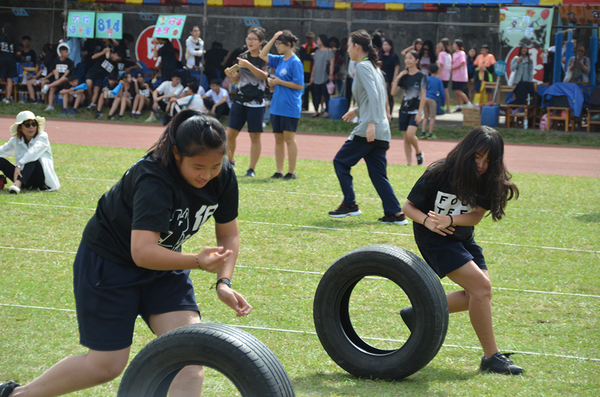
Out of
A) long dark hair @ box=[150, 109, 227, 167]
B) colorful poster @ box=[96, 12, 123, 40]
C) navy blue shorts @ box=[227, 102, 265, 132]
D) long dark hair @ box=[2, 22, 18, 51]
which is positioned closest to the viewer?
long dark hair @ box=[150, 109, 227, 167]

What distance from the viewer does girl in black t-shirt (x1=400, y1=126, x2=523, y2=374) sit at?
395 centimetres

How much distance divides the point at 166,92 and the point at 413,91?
9.87 meters

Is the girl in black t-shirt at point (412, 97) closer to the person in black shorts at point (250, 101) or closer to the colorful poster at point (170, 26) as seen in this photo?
the person in black shorts at point (250, 101)

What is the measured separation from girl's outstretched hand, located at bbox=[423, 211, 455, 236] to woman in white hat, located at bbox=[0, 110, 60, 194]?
6350 millimetres

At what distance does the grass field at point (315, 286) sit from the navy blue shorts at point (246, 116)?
1.17 meters

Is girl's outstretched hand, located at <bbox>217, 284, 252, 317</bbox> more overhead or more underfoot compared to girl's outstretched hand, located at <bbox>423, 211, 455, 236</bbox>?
more underfoot

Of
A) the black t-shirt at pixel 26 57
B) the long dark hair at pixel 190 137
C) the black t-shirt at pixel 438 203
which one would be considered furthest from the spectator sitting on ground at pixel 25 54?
the long dark hair at pixel 190 137

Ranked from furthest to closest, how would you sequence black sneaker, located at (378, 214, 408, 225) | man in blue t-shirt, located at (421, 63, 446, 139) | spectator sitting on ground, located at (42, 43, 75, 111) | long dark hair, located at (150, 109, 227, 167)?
spectator sitting on ground, located at (42, 43, 75, 111) < man in blue t-shirt, located at (421, 63, 446, 139) < black sneaker, located at (378, 214, 408, 225) < long dark hair, located at (150, 109, 227, 167)

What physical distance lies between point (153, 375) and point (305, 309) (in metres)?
2.45

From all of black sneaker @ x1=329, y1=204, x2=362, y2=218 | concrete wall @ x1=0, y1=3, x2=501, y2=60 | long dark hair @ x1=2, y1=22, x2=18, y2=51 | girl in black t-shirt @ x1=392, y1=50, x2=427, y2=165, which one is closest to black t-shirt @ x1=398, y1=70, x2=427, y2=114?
girl in black t-shirt @ x1=392, y1=50, x2=427, y2=165

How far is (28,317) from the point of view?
454cm

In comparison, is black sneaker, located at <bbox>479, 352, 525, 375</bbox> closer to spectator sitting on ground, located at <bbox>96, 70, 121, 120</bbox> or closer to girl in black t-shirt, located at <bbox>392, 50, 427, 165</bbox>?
girl in black t-shirt, located at <bbox>392, 50, 427, 165</bbox>

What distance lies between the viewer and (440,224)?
3.92 m

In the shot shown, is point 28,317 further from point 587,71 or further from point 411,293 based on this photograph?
point 587,71
